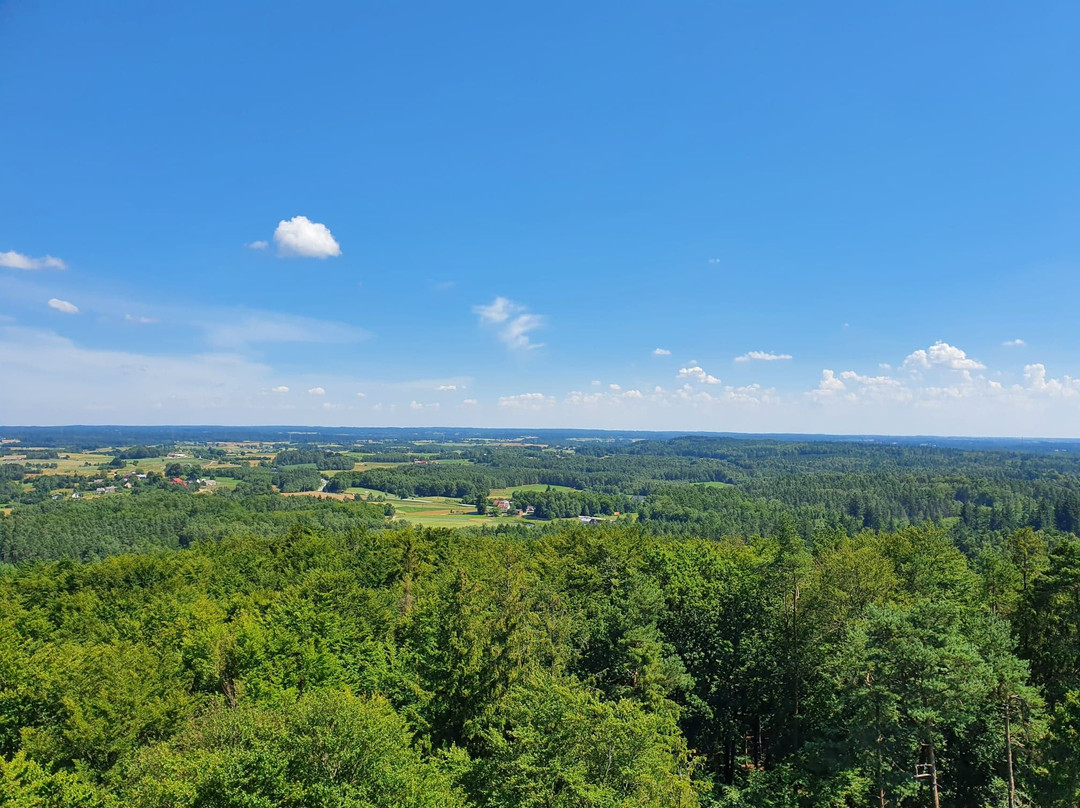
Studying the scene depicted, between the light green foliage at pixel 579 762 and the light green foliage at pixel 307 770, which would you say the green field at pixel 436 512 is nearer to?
the light green foliage at pixel 307 770

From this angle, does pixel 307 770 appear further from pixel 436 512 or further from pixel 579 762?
pixel 436 512

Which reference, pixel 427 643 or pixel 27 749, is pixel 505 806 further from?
pixel 27 749

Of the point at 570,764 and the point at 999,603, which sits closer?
the point at 570,764

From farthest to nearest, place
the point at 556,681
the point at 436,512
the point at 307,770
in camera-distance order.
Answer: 1. the point at 436,512
2. the point at 556,681
3. the point at 307,770

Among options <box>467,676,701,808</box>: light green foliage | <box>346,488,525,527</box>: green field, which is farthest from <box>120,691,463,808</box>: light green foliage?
<box>346,488,525,527</box>: green field

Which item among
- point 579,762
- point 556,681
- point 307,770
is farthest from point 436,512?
point 579,762

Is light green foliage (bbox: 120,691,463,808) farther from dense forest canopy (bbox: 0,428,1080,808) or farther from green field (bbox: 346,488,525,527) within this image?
green field (bbox: 346,488,525,527)

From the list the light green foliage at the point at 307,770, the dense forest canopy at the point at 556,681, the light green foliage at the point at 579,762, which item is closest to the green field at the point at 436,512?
the dense forest canopy at the point at 556,681

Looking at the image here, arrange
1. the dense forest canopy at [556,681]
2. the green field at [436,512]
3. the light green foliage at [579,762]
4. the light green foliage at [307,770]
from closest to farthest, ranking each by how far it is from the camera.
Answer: the light green foliage at [307,770] < the light green foliage at [579,762] < the dense forest canopy at [556,681] < the green field at [436,512]

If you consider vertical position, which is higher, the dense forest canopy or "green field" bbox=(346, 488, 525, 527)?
the dense forest canopy

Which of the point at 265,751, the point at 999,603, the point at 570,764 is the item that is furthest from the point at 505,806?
the point at 999,603

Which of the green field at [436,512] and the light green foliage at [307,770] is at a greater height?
the light green foliage at [307,770]
